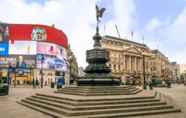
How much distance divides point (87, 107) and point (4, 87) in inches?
740

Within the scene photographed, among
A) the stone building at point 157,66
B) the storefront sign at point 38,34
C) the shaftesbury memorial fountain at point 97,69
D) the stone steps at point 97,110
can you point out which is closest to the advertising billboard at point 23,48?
the storefront sign at point 38,34

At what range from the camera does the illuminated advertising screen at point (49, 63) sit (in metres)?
78.3

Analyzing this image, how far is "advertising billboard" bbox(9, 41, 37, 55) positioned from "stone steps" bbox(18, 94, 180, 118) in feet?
209

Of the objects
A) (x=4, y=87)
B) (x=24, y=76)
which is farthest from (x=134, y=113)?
(x=24, y=76)

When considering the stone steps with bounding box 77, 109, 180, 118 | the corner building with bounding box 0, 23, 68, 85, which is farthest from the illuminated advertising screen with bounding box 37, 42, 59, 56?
the stone steps with bounding box 77, 109, 180, 118

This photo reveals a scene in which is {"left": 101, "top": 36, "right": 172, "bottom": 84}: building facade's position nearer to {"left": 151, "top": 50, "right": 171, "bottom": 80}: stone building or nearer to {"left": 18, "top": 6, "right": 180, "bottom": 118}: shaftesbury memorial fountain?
{"left": 151, "top": 50, "right": 171, "bottom": 80}: stone building

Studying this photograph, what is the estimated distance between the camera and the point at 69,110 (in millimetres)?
13000

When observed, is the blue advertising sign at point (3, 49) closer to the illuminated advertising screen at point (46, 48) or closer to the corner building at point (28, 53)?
the corner building at point (28, 53)

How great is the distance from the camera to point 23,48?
78.6 metres

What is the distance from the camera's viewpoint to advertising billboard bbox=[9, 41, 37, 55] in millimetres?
78350

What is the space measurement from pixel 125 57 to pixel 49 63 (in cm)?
3411

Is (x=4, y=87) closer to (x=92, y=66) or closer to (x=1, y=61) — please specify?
(x=92, y=66)

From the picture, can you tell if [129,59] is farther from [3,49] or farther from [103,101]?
[103,101]

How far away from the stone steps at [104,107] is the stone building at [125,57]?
75851mm
